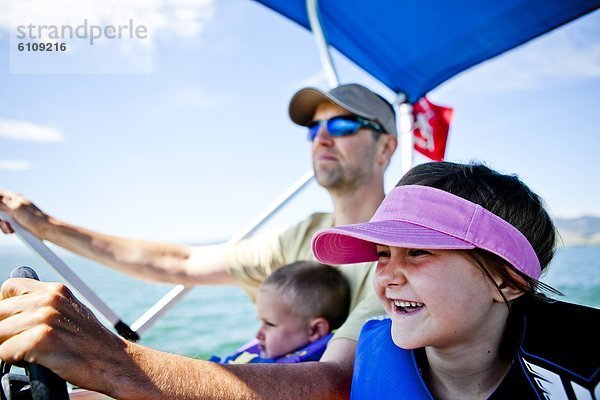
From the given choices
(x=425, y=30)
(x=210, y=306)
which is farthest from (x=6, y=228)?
(x=210, y=306)

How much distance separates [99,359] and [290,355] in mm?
1085

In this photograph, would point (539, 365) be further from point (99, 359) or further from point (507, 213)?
point (99, 359)

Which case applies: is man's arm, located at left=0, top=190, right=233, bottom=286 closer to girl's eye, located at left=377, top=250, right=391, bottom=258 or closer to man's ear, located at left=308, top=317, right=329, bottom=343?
man's ear, located at left=308, top=317, right=329, bottom=343

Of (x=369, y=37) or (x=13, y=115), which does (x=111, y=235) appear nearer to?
(x=369, y=37)

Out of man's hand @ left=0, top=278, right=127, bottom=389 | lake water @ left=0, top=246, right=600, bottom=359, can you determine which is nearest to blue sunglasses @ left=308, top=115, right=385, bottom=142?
man's hand @ left=0, top=278, right=127, bottom=389

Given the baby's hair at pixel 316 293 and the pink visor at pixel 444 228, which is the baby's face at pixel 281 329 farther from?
the pink visor at pixel 444 228

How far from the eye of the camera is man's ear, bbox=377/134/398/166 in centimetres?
254

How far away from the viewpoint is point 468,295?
112cm

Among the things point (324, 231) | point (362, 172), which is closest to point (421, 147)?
point (362, 172)

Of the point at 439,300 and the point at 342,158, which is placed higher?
the point at 342,158

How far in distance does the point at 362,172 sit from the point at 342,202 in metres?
0.16

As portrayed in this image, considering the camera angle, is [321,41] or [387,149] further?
[321,41]

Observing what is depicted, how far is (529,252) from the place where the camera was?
1145 millimetres

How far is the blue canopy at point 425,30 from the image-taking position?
2336mm
